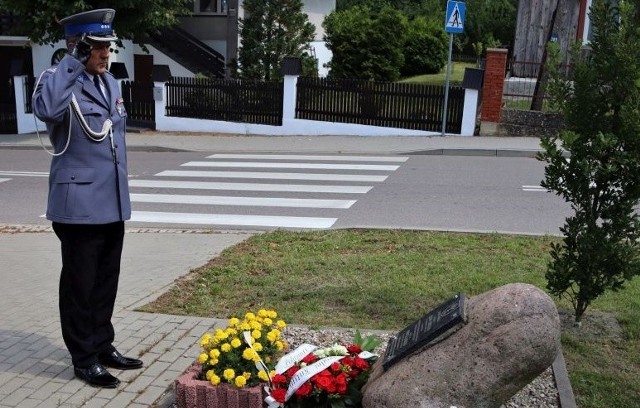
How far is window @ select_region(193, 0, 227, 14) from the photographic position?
2867 cm

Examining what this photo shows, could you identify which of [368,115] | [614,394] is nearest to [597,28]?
[614,394]

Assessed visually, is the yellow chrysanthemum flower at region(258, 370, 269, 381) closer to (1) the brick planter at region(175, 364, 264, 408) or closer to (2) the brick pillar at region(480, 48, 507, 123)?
(1) the brick planter at region(175, 364, 264, 408)

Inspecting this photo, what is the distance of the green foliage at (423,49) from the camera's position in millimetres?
33750

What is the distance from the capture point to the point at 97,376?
4.30m

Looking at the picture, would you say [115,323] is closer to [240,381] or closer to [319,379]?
[240,381]

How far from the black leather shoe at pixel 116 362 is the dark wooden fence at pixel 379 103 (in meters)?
14.3

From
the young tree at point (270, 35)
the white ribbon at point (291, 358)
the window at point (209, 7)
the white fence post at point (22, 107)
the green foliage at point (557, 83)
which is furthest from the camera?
the window at point (209, 7)

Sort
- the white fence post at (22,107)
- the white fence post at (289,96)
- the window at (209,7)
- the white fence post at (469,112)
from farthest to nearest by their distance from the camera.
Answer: the window at (209,7) < the white fence post at (22,107) < the white fence post at (289,96) < the white fence post at (469,112)

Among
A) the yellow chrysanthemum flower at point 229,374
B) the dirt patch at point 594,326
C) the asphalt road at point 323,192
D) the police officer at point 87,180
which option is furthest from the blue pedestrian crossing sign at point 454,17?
the yellow chrysanthemum flower at point 229,374

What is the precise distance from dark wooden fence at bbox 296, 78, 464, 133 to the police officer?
1428 cm

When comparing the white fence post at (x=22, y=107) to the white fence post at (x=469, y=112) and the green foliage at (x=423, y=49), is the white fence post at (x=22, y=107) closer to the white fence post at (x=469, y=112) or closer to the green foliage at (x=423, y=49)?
the white fence post at (x=469, y=112)

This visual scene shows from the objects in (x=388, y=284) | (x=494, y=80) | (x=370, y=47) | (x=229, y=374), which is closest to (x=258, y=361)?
(x=229, y=374)

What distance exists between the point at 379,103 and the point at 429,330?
15312 mm

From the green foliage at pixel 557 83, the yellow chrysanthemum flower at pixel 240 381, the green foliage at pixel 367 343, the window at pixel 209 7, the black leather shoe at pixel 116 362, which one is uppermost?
the window at pixel 209 7
